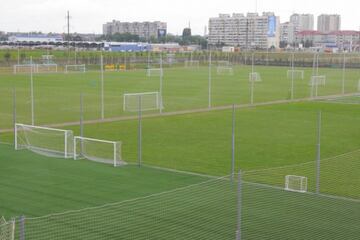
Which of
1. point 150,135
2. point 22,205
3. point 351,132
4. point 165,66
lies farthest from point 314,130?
point 165,66

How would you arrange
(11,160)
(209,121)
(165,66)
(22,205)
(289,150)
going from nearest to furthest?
(22,205), (11,160), (289,150), (209,121), (165,66)

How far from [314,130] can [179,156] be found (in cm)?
868

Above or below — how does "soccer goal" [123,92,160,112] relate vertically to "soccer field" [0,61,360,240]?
above

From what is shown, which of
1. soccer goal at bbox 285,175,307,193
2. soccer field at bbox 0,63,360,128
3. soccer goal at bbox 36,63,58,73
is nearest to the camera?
soccer goal at bbox 285,175,307,193

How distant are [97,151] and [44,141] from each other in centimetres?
241

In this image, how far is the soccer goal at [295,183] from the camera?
48.8ft

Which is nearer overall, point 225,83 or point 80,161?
point 80,161

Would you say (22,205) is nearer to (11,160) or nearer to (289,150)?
(11,160)

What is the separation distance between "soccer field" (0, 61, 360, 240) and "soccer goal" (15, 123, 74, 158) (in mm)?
500

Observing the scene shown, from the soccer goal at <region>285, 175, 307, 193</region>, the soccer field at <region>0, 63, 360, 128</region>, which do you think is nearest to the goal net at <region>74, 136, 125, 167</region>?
the soccer goal at <region>285, 175, 307, 193</region>

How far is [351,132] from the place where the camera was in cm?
2598

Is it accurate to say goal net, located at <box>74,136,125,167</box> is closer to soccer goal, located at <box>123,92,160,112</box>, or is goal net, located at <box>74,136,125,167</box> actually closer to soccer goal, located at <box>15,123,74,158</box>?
soccer goal, located at <box>15,123,74,158</box>

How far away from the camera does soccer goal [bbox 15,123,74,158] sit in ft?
64.2

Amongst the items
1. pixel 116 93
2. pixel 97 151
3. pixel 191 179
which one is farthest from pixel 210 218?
pixel 116 93
